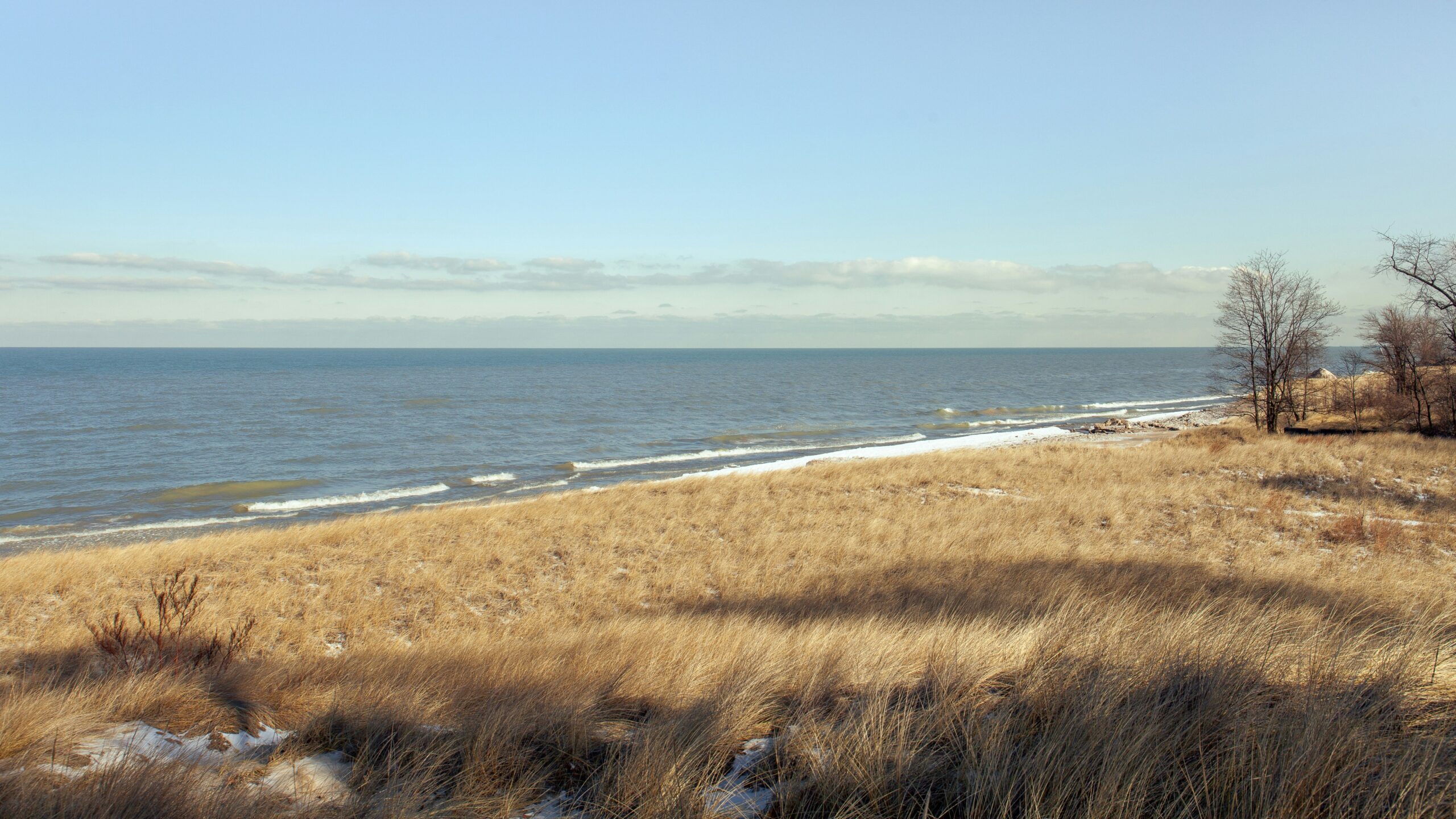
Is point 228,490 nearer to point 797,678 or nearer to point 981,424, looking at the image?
point 797,678

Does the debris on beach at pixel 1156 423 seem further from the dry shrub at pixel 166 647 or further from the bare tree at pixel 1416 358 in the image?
the dry shrub at pixel 166 647

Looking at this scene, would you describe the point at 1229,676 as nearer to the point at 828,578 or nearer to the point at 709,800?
the point at 709,800

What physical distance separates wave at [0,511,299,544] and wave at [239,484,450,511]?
32.9 inches

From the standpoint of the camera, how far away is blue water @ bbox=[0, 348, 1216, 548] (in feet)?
87.1

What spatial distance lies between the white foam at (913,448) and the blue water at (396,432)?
75.3 inches

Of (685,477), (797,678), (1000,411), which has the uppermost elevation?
(797,678)

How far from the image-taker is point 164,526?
22922 millimetres

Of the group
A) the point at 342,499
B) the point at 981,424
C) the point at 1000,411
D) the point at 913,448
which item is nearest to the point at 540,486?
the point at 342,499

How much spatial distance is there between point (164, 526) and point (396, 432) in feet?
71.0

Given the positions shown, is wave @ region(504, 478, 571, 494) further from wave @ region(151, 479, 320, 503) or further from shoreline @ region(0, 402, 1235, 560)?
wave @ region(151, 479, 320, 503)

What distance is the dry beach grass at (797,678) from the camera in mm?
3350

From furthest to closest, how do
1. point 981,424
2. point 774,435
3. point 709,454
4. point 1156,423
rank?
point 981,424 < point 1156,423 < point 774,435 < point 709,454

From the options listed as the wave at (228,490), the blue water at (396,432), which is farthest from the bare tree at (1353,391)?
the wave at (228,490)

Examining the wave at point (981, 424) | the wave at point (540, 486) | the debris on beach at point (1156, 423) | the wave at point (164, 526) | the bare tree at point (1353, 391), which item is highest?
the bare tree at point (1353, 391)
